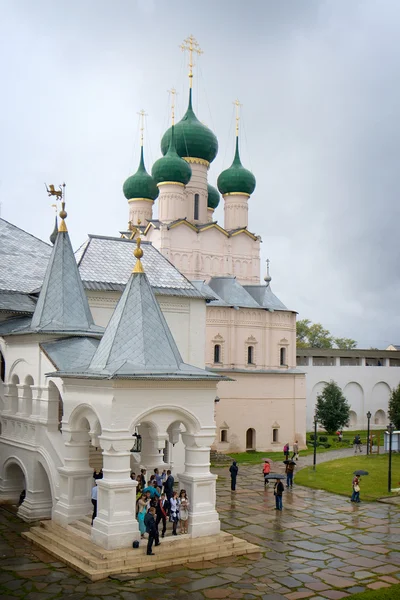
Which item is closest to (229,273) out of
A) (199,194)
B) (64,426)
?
(199,194)

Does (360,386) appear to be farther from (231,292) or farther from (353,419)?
(231,292)

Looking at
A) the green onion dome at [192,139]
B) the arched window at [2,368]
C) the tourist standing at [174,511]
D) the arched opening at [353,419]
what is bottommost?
the tourist standing at [174,511]

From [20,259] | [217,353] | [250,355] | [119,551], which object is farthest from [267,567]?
[250,355]

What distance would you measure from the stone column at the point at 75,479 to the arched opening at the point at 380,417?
120 feet

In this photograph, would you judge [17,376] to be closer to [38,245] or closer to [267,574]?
[38,245]

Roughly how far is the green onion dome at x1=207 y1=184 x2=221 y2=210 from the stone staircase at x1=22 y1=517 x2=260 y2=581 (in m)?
31.3

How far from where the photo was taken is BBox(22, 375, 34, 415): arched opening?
17.7m

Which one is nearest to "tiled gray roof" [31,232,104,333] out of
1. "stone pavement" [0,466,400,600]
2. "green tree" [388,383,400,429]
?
"stone pavement" [0,466,400,600]

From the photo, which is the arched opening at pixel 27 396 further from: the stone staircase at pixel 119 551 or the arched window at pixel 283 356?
the arched window at pixel 283 356

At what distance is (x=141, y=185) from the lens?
42.6 metres

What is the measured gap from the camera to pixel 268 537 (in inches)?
592

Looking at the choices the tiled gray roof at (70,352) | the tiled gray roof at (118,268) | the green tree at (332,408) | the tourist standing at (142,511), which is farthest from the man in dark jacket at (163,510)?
the green tree at (332,408)

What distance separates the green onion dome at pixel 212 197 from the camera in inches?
1716

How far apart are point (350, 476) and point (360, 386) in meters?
23.9
